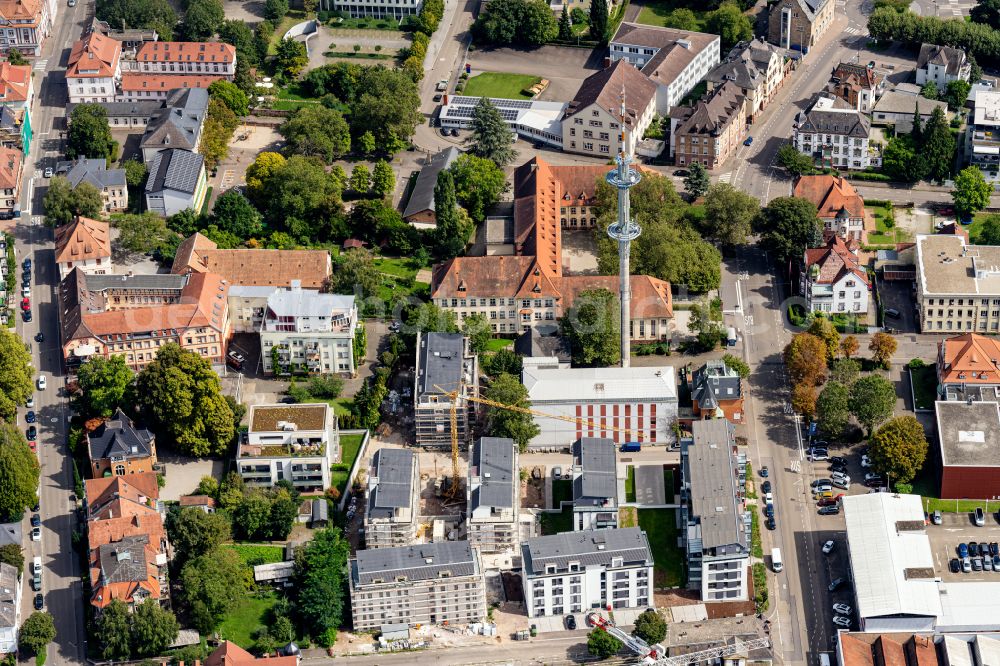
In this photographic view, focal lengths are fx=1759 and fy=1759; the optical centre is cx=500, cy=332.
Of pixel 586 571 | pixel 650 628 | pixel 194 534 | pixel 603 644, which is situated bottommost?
pixel 603 644

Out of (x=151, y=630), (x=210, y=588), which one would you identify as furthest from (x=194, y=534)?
(x=151, y=630)

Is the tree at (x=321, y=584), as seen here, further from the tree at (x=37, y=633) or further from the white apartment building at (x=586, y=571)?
the tree at (x=37, y=633)

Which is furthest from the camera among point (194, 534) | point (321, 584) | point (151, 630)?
point (194, 534)

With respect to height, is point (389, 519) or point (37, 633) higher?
point (389, 519)

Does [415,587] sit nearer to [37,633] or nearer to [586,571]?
[586,571]

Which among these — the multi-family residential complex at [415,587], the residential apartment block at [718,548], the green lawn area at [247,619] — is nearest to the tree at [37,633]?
the green lawn area at [247,619]

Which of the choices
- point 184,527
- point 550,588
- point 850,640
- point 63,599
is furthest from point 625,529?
point 63,599

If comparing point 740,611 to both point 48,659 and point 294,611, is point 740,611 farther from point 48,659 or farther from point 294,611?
point 48,659
